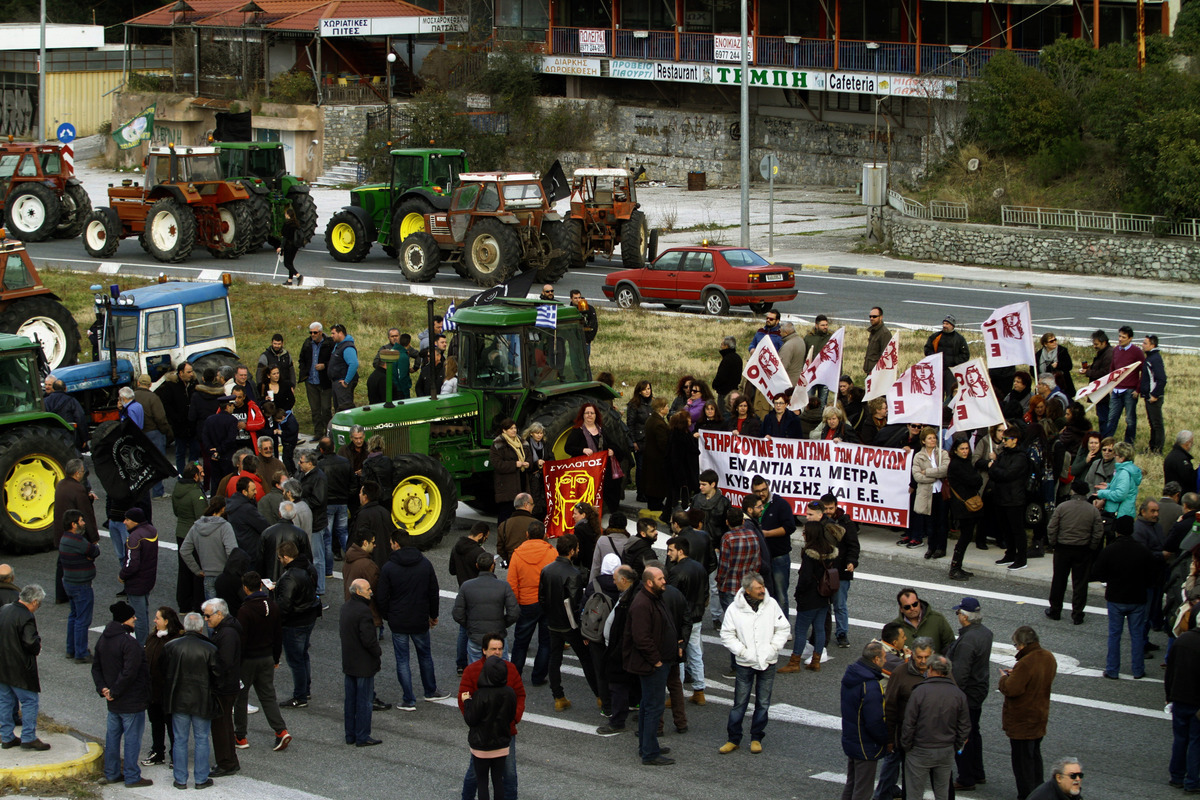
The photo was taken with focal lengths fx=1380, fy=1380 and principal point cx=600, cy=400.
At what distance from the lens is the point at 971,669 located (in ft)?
31.5

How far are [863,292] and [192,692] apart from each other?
2372cm

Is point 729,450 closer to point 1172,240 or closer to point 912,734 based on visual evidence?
point 912,734

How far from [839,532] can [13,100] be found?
55.9m

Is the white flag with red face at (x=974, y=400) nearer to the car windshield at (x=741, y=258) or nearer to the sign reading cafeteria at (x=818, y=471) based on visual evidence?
the sign reading cafeteria at (x=818, y=471)

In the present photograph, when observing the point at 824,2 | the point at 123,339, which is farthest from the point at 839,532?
the point at 824,2

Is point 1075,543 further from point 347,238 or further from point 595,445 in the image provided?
point 347,238

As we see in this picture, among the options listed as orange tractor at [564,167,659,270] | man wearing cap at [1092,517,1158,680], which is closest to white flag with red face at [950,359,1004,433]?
man wearing cap at [1092,517,1158,680]

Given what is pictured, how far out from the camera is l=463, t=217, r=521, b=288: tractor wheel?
28828 millimetres

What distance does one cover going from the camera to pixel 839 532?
11453 millimetres

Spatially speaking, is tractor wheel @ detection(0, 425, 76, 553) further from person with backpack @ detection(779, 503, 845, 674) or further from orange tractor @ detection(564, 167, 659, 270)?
orange tractor @ detection(564, 167, 659, 270)

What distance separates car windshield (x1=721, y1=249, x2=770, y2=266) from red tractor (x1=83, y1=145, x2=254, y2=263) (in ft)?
37.7

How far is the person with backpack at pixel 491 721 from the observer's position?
9.07 metres

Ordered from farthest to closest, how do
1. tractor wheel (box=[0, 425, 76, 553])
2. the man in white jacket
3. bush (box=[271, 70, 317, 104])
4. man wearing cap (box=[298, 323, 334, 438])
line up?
bush (box=[271, 70, 317, 104]) < man wearing cap (box=[298, 323, 334, 438]) < tractor wheel (box=[0, 425, 76, 553]) < the man in white jacket

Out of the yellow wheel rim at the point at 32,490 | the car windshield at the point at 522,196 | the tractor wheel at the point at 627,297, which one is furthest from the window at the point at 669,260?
the yellow wheel rim at the point at 32,490
